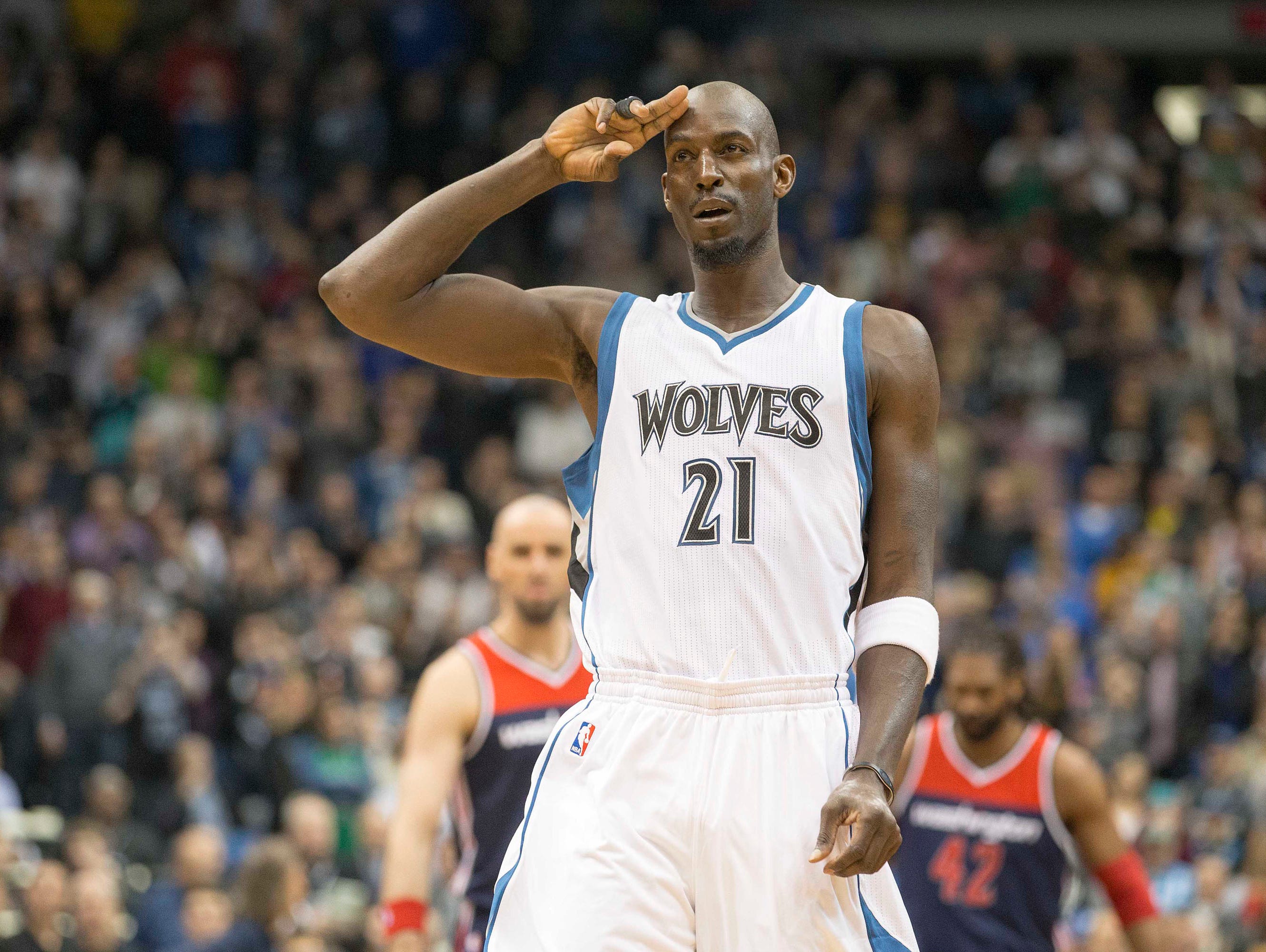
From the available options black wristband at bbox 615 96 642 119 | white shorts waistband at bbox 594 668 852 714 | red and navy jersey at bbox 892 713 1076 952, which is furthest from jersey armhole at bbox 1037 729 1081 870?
black wristband at bbox 615 96 642 119

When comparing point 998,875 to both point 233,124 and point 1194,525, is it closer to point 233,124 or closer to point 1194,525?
point 1194,525

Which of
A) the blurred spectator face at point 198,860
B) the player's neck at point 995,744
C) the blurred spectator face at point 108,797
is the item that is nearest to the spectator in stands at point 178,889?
the blurred spectator face at point 198,860

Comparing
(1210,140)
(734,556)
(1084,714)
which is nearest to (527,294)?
(734,556)

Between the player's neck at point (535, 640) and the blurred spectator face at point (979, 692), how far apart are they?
1511mm

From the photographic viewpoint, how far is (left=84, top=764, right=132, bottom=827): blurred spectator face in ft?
38.5

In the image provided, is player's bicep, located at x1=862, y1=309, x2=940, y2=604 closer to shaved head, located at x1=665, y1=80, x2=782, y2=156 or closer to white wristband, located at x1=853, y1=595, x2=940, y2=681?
white wristband, located at x1=853, y1=595, x2=940, y2=681

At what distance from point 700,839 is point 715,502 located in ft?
2.47

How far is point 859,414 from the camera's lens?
13.6ft

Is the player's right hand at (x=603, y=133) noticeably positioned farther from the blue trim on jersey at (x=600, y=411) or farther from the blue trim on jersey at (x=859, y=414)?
the blue trim on jersey at (x=859, y=414)

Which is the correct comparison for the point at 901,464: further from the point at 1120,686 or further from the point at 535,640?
the point at 1120,686

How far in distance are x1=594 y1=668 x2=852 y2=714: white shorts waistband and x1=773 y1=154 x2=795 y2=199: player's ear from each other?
1.19 m

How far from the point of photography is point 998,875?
671cm

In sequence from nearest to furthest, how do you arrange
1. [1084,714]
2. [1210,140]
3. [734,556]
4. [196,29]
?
[734,556], [1084,714], [1210,140], [196,29]

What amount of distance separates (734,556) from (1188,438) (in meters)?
11.7
